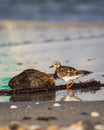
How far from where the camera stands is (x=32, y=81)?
999 centimetres

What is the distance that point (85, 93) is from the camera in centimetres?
941

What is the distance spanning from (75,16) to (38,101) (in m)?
27.2

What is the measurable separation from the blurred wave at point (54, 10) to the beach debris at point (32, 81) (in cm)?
2130

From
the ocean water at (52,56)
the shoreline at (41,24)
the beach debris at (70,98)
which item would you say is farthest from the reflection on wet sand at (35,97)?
the shoreline at (41,24)

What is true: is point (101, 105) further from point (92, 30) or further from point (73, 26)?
point (73, 26)

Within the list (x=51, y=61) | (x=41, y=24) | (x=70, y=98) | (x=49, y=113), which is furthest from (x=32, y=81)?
(x=41, y=24)

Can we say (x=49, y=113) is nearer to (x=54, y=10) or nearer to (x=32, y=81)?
(x=32, y=81)

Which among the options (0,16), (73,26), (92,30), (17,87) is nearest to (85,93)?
(17,87)

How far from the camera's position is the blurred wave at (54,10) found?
34.9 m

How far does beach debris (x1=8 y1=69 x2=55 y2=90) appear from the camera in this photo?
9.97 m

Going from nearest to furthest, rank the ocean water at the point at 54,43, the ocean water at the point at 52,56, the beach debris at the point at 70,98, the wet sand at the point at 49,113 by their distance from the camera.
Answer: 1. the wet sand at the point at 49,113
2. the beach debris at the point at 70,98
3. the ocean water at the point at 52,56
4. the ocean water at the point at 54,43

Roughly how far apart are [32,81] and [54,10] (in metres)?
29.4

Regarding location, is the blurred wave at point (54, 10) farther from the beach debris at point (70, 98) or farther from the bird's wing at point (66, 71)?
the beach debris at point (70, 98)

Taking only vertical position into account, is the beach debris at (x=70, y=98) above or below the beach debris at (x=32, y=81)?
below
